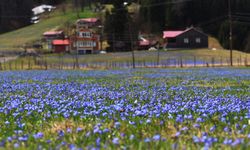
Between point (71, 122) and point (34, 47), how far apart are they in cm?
14253

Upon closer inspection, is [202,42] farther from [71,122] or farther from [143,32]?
[71,122]

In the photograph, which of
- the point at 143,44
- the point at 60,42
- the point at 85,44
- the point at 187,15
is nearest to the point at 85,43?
the point at 85,44

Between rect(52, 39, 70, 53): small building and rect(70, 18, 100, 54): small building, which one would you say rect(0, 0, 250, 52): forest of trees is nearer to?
rect(70, 18, 100, 54): small building

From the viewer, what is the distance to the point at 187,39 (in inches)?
5015

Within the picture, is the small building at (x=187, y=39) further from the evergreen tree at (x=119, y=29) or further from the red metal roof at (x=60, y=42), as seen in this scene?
the red metal roof at (x=60, y=42)

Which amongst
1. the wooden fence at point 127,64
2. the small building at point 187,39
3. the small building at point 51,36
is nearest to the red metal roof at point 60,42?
the small building at point 51,36

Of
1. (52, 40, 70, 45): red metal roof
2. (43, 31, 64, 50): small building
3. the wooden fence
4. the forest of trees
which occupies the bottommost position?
the wooden fence

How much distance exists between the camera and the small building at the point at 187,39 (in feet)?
415

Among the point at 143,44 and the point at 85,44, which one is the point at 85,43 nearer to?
the point at 85,44

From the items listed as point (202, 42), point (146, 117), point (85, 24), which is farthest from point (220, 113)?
point (85, 24)

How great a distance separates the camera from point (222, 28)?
131375 millimetres

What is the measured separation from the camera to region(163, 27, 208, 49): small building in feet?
415

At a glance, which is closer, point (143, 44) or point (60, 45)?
point (143, 44)

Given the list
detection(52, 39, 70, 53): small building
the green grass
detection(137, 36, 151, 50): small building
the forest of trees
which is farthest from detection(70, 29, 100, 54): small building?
the green grass
